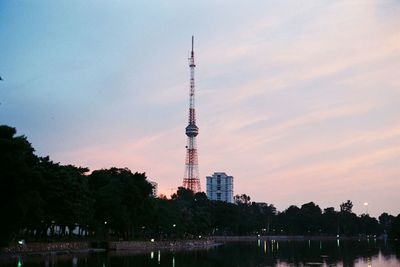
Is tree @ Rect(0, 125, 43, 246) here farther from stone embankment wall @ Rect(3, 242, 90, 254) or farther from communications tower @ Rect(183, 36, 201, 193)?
communications tower @ Rect(183, 36, 201, 193)

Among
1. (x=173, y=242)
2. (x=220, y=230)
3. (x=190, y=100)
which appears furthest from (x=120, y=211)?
(x=220, y=230)

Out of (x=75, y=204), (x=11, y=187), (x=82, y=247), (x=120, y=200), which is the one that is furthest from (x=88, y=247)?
(x=11, y=187)

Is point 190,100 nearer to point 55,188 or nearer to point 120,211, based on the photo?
point 120,211

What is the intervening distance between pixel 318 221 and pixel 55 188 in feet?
507

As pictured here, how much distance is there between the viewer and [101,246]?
74.4 m

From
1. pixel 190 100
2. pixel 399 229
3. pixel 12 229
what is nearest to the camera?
pixel 12 229

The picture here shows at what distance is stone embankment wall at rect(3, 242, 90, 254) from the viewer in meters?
53.8

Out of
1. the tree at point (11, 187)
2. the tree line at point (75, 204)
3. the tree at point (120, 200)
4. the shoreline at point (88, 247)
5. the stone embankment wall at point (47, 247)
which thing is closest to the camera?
the tree at point (11, 187)

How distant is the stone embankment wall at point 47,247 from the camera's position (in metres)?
53.8

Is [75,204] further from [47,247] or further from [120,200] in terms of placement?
[120,200]

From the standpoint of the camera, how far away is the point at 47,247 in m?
60.1

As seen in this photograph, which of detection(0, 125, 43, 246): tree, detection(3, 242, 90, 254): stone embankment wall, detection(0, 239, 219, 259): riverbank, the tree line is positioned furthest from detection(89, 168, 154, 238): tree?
detection(0, 125, 43, 246): tree

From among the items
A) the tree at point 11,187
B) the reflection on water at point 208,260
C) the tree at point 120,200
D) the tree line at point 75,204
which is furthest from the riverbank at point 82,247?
the tree at point 11,187

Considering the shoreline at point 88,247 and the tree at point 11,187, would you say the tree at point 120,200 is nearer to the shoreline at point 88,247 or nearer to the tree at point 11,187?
the shoreline at point 88,247
